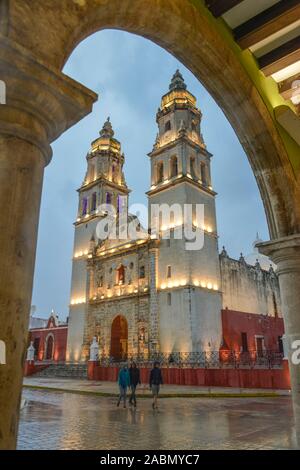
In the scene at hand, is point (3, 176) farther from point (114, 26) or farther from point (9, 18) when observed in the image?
point (114, 26)

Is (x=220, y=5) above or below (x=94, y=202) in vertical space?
below

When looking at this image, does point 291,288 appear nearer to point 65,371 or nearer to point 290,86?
point 290,86

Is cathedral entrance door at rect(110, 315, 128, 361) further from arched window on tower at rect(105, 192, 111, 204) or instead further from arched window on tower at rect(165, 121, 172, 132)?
arched window on tower at rect(165, 121, 172, 132)

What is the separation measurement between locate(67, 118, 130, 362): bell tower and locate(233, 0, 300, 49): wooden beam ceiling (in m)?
27.8

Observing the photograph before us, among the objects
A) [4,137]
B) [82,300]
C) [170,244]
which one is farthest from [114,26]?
[82,300]

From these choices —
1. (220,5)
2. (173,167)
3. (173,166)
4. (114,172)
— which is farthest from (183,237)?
(220,5)

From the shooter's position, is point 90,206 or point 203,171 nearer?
point 203,171

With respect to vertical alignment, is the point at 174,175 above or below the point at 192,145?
below

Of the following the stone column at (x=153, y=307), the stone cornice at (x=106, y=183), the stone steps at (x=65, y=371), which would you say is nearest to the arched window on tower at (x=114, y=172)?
the stone cornice at (x=106, y=183)

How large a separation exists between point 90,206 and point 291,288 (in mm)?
30064

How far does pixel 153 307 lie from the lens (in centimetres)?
2453

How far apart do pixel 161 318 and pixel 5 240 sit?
22.7 meters

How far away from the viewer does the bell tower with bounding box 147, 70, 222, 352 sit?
74.7 ft

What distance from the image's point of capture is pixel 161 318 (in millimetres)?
24031
